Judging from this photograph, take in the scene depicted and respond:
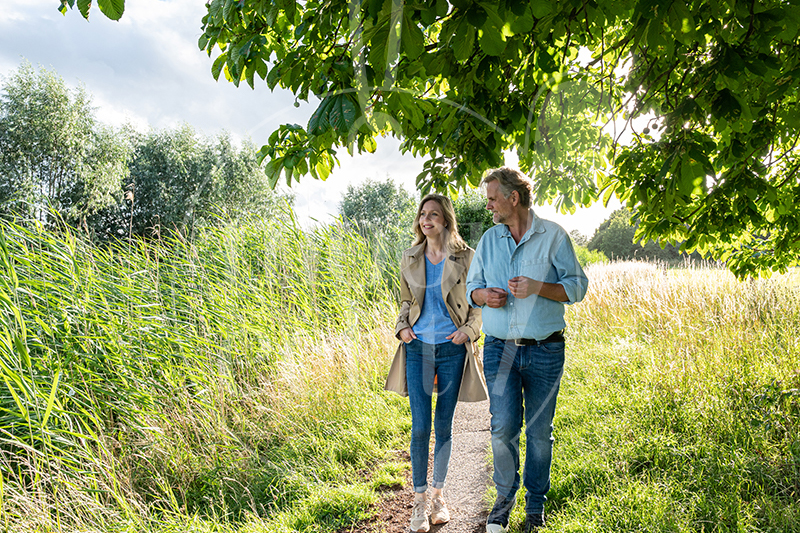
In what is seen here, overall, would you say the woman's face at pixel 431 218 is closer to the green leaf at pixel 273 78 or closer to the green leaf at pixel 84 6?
the green leaf at pixel 273 78

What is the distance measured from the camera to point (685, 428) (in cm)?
367

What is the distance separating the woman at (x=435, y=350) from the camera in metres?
2.93

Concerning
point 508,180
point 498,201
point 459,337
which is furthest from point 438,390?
point 508,180

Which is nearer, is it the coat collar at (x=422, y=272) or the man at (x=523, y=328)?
the man at (x=523, y=328)

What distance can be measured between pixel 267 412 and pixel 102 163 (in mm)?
24945

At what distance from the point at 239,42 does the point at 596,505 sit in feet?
10.8

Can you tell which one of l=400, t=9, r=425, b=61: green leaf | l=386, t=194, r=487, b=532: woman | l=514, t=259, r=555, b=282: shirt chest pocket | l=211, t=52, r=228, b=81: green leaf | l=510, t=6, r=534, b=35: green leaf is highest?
l=211, t=52, r=228, b=81: green leaf

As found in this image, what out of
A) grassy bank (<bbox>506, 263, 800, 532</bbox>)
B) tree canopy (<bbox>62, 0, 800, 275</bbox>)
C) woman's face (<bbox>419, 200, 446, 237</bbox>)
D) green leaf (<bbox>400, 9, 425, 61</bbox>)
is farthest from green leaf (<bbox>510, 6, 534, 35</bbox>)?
grassy bank (<bbox>506, 263, 800, 532</bbox>)

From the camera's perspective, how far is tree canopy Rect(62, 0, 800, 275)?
5.12ft

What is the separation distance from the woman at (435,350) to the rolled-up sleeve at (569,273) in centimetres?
61

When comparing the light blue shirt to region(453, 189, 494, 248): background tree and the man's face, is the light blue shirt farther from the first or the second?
region(453, 189, 494, 248): background tree

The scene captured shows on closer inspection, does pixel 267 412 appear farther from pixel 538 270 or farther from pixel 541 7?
pixel 541 7

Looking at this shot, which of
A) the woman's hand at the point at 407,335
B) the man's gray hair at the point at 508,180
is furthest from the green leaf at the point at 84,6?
the woman's hand at the point at 407,335

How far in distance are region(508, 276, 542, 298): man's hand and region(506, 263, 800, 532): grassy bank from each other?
4.55 ft
